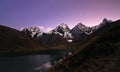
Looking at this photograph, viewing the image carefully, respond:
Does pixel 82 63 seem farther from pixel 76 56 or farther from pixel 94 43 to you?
pixel 94 43

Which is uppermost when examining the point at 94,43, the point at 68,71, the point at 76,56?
the point at 94,43

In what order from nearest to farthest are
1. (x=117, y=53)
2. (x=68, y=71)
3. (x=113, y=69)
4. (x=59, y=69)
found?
(x=113, y=69), (x=117, y=53), (x=68, y=71), (x=59, y=69)

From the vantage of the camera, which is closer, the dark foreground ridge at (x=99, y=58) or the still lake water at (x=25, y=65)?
the dark foreground ridge at (x=99, y=58)

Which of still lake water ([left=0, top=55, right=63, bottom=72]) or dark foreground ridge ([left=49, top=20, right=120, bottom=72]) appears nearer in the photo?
dark foreground ridge ([left=49, top=20, right=120, bottom=72])

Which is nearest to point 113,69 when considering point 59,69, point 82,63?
point 82,63

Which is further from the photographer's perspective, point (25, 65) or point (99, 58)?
point (25, 65)

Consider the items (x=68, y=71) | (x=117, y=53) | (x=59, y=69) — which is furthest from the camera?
(x=59, y=69)

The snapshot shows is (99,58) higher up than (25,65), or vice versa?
(99,58)

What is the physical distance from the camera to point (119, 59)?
64.2 feet

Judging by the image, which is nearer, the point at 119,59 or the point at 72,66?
the point at 119,59

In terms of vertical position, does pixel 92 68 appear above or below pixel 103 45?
below

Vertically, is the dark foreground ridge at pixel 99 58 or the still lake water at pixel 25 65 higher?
the dark foreground ridge at pixel 99 58

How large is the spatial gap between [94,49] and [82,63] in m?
2.30

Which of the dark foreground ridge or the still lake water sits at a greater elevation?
the dark foreground ridge
